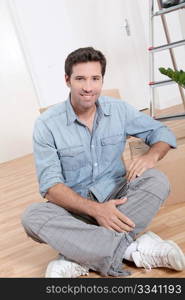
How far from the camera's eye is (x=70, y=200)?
70.1 inches

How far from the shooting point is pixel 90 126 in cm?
197

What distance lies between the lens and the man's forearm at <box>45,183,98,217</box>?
1.75m

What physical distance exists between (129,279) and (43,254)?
629 mm

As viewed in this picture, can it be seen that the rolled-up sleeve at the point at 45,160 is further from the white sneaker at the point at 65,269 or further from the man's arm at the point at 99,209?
the white sneaker at the point at 65,269

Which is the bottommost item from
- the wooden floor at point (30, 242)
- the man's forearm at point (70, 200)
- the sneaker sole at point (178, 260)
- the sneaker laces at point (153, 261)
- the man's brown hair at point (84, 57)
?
the wooden floor at point (30, 242)

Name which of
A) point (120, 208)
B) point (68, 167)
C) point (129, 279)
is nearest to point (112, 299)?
point (129, 279)

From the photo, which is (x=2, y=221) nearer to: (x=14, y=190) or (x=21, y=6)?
(x=14, y=190)

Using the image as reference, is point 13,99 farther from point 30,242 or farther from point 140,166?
point 140,166

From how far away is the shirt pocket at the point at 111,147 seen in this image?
1977 mm

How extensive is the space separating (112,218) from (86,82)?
591 mm

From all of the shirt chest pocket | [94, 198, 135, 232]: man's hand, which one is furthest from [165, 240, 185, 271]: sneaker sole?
the shirt chest pocket

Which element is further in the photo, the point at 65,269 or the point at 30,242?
the point at 30,242

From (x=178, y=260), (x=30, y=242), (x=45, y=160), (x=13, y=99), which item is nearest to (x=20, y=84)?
(x=13, y=99)

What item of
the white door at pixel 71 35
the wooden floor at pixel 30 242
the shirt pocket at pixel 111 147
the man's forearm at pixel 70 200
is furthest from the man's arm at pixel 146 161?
the white door at pixel 71 35
